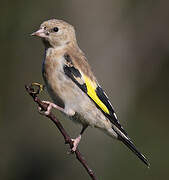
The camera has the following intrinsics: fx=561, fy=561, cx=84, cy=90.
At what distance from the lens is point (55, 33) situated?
20.7ft

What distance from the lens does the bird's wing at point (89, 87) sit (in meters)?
6.07

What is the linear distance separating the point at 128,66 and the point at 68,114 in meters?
6.38

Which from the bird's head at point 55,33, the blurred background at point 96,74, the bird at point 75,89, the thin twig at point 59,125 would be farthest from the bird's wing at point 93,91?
the blurred background at point 96,74

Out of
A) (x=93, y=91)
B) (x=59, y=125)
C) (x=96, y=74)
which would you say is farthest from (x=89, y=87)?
(x=96, y=74)

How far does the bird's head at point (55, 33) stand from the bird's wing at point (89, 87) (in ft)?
0.92

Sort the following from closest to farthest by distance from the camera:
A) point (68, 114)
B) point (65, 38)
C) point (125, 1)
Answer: point (68, 114)
point (65, 38)
point (125, 1)

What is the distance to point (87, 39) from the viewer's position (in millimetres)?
11531

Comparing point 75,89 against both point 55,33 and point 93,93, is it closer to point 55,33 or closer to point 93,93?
point 93,93

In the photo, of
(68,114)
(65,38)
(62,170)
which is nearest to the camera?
(68,114)

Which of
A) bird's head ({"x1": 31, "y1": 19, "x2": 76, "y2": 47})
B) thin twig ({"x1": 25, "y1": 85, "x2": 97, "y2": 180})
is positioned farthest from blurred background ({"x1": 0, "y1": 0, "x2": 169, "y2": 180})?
thin twig ({"x1": 25, "y1": 85, "x2": 97, "y2": 180})

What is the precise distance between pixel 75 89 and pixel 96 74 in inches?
206

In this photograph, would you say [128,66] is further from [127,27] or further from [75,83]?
[75,83]

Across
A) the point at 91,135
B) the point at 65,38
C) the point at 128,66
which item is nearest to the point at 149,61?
the point at 128,66
